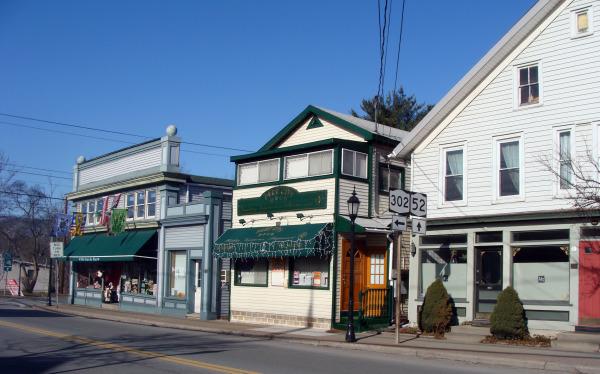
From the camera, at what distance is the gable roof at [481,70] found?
18688 mm

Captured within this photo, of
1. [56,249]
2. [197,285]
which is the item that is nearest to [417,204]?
[197,285]

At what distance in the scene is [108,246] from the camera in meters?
34.7

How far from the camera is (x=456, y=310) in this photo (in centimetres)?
2014

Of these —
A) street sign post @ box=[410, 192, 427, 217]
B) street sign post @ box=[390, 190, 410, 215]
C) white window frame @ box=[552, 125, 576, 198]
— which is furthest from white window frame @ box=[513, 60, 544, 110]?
street sign post @ box=[390, 190, 410, 215]

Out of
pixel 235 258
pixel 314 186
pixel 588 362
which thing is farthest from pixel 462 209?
pixel 235 258

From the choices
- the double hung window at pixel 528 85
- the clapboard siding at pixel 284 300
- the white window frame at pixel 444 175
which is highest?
the double hung window at pixel 528 85

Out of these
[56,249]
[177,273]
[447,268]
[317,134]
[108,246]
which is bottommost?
[177,273]

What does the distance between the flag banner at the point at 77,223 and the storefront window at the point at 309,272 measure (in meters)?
18.1

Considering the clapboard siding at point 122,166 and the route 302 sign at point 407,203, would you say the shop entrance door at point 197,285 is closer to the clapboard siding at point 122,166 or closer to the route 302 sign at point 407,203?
the clapboard siding at point 122,166

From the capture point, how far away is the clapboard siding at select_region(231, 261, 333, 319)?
22.5m

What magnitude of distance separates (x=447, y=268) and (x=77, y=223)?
78.0 ft

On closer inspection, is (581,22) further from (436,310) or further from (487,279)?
(436,310)

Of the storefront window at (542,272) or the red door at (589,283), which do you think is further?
the storefront window at (542,272)

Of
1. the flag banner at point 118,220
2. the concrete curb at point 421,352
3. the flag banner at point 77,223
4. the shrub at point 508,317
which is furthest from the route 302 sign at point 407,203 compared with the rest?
the flag banner at point 77,223
